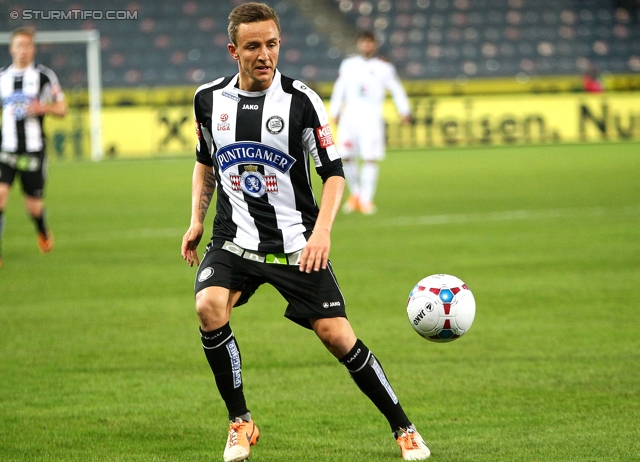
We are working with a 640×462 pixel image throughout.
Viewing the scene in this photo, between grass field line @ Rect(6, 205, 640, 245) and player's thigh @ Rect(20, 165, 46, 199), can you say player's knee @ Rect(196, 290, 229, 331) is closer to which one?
player's thigh @ Rect(20, 165, 46, 199)

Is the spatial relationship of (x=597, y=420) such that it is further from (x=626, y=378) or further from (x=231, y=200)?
(x=231, y=200)

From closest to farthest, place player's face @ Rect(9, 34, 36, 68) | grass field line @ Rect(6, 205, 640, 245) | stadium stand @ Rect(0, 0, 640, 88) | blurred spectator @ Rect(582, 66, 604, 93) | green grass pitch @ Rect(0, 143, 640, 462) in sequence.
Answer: green grass pitch @ Rect(0, 143, 640, 462) → player's face @ Rect(9, 34, 36, 68) → grass field line @ Rect(6, 205, 640, 245) → blurred spectator @ Rect(582, 66, 604, 93) → stadium stand @ Rect(0, 0, 640, 88)

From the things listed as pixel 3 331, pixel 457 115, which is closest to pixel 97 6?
pixel 457 115

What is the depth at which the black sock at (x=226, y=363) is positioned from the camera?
4340 mm

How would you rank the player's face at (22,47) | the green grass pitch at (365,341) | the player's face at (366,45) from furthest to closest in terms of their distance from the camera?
the player's face at (366,45)
the player's face at (22,47)
the green grass pitch at (365,341)

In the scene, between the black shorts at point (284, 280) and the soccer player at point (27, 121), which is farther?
the soccer player at point (27, 121)

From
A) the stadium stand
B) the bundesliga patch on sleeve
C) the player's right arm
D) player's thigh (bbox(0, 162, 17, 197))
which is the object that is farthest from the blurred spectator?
the bundesliga patch on sleeve

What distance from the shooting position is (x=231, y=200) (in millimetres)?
4477

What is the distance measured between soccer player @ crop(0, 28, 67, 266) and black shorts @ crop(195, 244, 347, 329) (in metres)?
6.82

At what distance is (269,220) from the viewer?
4387mm

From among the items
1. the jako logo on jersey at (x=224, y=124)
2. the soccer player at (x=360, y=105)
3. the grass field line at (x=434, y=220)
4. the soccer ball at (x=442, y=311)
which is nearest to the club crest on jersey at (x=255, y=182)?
the jako logo on jersey at (x=224, y=124)

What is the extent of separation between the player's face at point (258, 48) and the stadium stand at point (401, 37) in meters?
29.6

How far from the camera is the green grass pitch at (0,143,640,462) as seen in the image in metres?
4.66

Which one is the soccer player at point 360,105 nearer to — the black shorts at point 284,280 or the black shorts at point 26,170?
the black shorts at point 26,170
